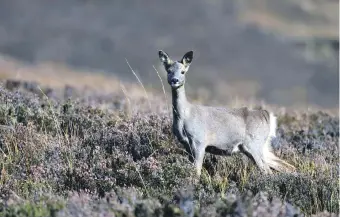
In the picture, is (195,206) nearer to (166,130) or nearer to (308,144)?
(166,130)

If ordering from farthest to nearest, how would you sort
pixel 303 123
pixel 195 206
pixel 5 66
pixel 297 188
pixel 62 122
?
pixel 5 66
pixel 303 123
pixel 62 122
pixel 297 188
pixel 195 206

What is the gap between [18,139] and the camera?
10.3 m

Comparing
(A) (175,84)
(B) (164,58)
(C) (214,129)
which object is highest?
(B) (164,58)

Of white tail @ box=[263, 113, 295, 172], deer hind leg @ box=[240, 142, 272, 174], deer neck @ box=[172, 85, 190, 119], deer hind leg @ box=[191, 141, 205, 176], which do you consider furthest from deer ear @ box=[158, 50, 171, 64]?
white tail @ box=[263, 113, 295, 172]

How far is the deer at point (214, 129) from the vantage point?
9922mm

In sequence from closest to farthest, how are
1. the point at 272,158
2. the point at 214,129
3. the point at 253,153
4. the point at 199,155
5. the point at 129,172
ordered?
the point at 129,172 → the point at 199,155 → the point at 214,129 → the point at 253,153 → the point at 272,158

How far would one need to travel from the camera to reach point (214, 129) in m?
10.2

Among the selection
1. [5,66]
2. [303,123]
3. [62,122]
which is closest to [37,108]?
[62,122]

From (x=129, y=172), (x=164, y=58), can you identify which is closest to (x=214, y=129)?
(x=164, y=58)

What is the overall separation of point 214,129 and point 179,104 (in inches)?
20.7

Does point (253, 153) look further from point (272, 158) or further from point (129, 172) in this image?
point (129, 172)

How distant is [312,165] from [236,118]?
1074 millimetres

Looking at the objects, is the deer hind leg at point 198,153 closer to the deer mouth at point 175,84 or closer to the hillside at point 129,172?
the hillside at point 129,172

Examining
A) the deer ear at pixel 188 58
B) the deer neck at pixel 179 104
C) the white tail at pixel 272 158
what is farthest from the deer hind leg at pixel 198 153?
the white tail at pixel 272 158
